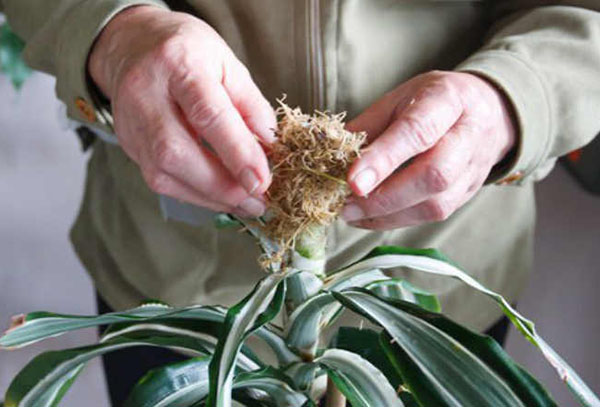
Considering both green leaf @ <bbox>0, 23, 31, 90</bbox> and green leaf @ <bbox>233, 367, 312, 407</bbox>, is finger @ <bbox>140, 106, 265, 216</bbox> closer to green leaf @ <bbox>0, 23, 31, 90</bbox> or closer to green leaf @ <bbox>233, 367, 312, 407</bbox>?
green leaf @ <bbox>233, 367, 312, 407</bbox>

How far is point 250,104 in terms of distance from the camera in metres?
0.50

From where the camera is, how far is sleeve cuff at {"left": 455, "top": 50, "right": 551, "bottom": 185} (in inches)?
21.3

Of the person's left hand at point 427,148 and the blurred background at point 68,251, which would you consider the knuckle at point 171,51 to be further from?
the blurred background at point 68,251

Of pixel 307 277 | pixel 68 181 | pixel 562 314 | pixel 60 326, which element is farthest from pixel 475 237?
pixel 68 181

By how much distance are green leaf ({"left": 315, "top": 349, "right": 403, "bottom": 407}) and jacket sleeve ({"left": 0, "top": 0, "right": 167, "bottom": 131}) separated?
30 cm

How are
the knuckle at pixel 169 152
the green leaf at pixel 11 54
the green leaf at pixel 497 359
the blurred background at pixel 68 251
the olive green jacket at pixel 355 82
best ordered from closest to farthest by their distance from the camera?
the green leaf at pixel 497 359
the knuckle at pixel 169 152
the olive green jacket at pixel 355 82
the green leaf at pixel 11 54
the blurred background at pixel 68 251

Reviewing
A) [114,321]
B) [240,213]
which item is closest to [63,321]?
[114,321]

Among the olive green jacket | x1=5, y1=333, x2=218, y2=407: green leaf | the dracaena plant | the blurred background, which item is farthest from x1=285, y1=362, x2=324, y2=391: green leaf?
the blurred background

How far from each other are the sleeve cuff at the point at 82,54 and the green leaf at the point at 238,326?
0.79 ft

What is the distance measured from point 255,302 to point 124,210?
39 cm

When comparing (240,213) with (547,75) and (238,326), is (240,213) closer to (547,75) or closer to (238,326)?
(238,326)

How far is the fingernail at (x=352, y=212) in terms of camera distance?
1.65 ft

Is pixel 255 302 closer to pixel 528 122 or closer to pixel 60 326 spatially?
pixel 60 326

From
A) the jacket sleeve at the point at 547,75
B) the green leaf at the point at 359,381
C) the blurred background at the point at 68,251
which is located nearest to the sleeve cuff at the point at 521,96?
the jacket sleeve at the point at 547,75
